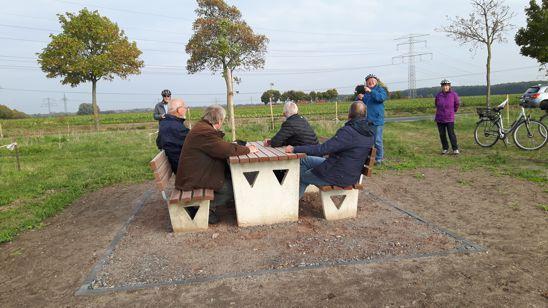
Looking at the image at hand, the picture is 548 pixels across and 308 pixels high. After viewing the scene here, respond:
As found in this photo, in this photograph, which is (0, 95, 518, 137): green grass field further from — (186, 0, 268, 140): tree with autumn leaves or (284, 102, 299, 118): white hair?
(284, 102, 299, 118): white hair

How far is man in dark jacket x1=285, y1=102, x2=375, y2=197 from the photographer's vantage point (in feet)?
13.8

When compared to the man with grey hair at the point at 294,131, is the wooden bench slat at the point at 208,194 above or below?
below

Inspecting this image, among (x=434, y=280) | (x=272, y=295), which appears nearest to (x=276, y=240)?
(x=272, y=295)

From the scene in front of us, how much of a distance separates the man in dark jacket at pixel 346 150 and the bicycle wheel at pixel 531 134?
659cm

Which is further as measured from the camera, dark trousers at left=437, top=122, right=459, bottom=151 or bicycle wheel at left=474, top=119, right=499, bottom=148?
bicycle wheel at left=474, top=119, right=499, bottom=148

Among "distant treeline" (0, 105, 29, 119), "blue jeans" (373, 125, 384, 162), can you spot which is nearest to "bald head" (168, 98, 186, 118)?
"blue jeans" (373, 125, 384, 162)

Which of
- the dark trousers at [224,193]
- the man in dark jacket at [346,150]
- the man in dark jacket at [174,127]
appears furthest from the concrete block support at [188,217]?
the man in dark jacket at [346,150]

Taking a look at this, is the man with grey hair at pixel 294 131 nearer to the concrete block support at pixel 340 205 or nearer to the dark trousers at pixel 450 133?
the concrete block support at pixel 340 205

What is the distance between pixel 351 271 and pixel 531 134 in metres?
7.79

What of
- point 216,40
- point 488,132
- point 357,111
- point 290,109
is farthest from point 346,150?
point 216,40

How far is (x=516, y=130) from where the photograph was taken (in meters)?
9.16

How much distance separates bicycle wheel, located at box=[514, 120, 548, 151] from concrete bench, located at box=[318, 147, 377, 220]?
6441mm

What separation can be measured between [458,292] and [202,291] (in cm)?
198

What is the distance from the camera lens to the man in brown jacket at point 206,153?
4.21 m
